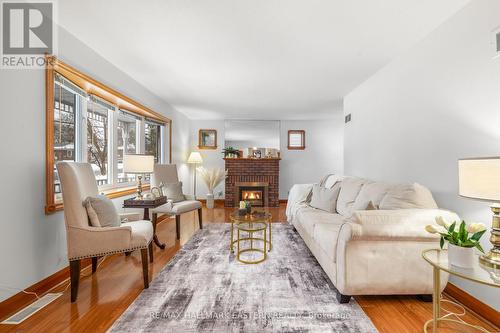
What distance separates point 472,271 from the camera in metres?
1.38

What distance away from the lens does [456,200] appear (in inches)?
80.1

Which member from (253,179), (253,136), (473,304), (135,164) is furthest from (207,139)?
(473,304)

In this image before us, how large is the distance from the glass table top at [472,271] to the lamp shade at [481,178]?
42cm

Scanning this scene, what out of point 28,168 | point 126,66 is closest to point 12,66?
point 28,168

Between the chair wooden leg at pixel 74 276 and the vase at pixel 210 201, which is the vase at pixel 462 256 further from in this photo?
the vase at pixel 210 201

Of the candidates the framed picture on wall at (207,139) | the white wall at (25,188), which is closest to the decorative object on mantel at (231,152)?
the framed picture on wall at (207,139)

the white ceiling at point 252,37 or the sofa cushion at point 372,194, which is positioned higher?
the white ceiling at point 252,37

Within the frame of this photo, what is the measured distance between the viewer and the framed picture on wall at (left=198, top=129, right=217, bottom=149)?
677 centimetres

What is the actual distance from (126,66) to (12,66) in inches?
55.7

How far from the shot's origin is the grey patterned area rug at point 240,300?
1658 millimetres

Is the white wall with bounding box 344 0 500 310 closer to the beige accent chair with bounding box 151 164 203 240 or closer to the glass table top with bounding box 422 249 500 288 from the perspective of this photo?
the glass table top with bounding box 422 249 500 288

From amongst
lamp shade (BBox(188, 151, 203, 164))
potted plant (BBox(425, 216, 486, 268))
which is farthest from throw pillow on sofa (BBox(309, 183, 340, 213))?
lamp shade (BBox(188, 151, 203, 164))

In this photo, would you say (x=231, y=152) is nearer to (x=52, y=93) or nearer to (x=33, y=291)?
(x=52, y=93)

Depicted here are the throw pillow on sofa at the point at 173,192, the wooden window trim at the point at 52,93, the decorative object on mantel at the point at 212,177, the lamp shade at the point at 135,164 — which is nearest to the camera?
the wooden window trim at the point at 52,93
